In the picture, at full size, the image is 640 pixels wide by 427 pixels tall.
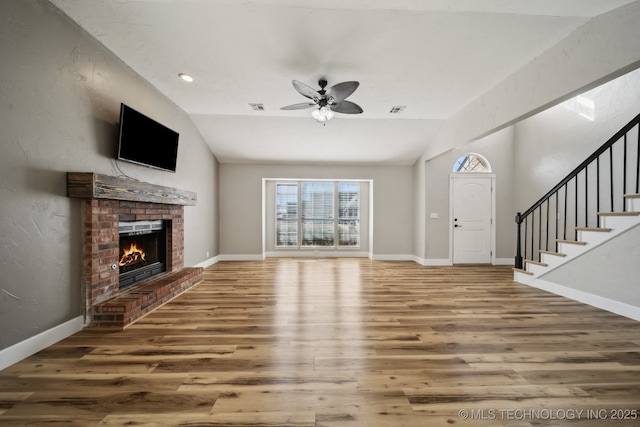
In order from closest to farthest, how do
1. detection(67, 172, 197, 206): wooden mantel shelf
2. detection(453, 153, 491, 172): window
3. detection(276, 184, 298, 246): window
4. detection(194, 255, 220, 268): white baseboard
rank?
detection(67, 172, 197, 206): wooden mantel shelf, detection(194, 255, 220, 268): white baseboard, detection(453, 153, 491, 172): window, detection(276, 184, 298, 246): window

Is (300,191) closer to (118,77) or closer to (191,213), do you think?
(191,213)

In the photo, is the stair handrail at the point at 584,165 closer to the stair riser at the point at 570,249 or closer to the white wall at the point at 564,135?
the white wall at the point at 564,135

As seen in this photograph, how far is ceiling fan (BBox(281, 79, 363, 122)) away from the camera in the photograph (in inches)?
114

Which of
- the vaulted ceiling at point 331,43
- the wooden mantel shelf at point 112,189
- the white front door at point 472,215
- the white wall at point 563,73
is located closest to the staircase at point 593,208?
the white front door at point 472,215

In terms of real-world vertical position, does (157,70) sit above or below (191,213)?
above

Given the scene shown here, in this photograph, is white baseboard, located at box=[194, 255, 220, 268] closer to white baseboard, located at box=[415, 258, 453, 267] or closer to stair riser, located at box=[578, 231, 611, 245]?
white baseboard, located at box=[415, 258, 453, 267]

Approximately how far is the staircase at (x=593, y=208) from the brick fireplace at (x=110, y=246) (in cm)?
553

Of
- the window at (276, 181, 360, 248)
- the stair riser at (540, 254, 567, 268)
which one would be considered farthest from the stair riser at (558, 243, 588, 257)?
the window at (276, 181, 360, 248)

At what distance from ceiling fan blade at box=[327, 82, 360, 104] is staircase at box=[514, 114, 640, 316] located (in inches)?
127

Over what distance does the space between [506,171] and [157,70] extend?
713 centimetres

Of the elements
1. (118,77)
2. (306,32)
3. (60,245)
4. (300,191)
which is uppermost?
(306,32)

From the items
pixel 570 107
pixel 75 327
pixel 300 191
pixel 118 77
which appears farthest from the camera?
pixel 300 191

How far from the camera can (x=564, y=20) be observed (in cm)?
241

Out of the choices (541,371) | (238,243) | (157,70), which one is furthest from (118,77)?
(541,371)
